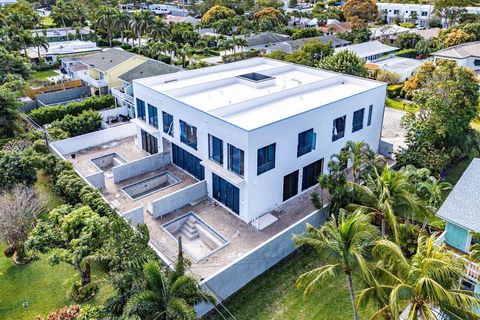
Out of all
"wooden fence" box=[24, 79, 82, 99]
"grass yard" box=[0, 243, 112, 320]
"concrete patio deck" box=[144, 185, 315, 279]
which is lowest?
"grass yard" box=[0, 243, 112, 320]

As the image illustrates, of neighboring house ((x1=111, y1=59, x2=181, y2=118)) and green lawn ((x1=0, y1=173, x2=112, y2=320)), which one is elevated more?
neighboring house ((x1=111, y1=59, x2=181, y2=118))

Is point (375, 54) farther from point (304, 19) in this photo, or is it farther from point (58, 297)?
point (58, 297)

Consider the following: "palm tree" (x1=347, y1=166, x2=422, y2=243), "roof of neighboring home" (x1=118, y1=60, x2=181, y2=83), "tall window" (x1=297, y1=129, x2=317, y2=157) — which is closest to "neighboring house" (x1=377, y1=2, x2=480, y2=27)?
"roof of neighboring home" (x1=118, y1=60, x2=181, y2=83)

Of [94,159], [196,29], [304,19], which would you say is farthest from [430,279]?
[304,19]

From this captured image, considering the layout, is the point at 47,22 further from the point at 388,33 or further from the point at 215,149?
the point at 215,149

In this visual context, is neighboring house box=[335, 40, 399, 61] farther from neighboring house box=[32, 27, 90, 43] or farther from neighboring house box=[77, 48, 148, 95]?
neighboring house box=[32, 27, 90, 43]
